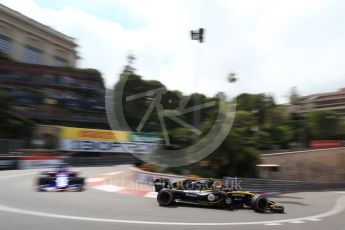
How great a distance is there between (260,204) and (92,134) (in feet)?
97.6

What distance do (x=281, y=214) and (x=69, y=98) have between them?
55100 mm

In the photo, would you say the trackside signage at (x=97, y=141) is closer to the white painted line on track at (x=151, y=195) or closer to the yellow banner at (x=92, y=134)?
the yellow banner at (x=92, y=134)

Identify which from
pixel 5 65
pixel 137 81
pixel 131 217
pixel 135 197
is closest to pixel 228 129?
pixel 135 197

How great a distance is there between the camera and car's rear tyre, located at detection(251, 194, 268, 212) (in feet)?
46.4

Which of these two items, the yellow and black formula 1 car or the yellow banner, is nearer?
the yellow and black formula 1 car

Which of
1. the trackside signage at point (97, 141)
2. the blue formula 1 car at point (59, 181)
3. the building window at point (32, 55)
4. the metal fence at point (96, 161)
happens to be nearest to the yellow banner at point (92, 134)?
the trackside signage at point (97, 141)

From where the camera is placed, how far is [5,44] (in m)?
72.1

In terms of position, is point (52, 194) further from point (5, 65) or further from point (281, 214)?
point (5, 65)

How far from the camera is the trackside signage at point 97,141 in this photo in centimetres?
3981

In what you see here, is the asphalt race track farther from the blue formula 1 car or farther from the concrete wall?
the concrete wall

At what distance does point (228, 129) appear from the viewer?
23594mm

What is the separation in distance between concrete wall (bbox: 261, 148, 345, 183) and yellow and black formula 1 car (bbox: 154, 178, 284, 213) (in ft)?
66.8

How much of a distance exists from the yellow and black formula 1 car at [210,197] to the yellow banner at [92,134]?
2718 cm

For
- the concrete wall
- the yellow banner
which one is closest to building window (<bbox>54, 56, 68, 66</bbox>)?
the yellow banner
